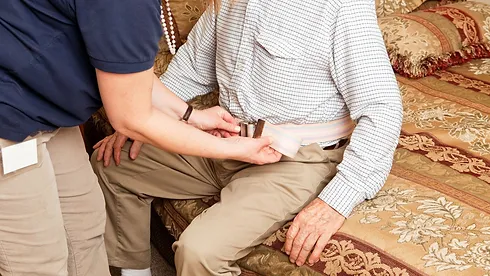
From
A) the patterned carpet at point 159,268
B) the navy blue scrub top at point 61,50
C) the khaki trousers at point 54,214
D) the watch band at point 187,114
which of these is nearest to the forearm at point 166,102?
the watch band at point 187,114

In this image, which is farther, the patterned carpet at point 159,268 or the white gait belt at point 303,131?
the patterned carpet at point 159,268

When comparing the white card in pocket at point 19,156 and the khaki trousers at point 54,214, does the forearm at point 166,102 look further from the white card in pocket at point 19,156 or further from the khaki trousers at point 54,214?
the white card in pocket at point 19,156

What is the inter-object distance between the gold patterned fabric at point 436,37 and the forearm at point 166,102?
103cm

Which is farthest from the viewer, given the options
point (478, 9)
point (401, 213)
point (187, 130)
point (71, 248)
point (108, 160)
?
point (478, 9)

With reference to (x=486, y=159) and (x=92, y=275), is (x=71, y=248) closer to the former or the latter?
(x=92, y=275)

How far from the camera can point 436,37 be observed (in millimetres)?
2256

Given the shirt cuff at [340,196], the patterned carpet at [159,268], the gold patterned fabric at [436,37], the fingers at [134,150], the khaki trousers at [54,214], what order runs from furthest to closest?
the gold patterned fabric at [436,37], the patterned carpet at [159,268], the fingers at [134,150], the shirt cuff at [340,196], the khaki trousers at [54,214]

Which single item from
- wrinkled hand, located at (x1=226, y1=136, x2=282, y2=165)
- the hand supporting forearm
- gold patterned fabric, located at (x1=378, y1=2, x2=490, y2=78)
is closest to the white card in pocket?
the hand supporting forearm

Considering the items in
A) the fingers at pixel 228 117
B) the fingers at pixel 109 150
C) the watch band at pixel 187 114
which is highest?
the watch band at pixel 187 114

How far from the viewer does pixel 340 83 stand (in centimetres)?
Answer: 144

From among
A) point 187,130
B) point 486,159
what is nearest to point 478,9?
point 486,159

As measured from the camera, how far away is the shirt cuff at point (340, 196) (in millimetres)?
1371

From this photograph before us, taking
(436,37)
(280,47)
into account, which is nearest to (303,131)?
(280,47)

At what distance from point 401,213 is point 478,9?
1369 millimetres
